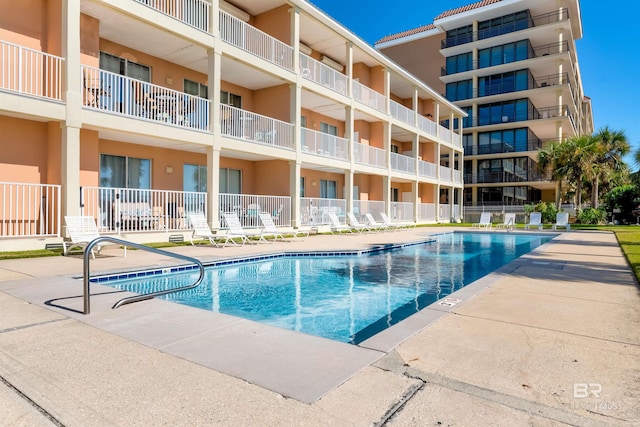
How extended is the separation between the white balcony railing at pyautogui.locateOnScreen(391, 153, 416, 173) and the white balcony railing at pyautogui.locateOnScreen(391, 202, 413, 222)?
2.16 meters

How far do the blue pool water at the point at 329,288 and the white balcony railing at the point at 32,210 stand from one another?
15.6 feet

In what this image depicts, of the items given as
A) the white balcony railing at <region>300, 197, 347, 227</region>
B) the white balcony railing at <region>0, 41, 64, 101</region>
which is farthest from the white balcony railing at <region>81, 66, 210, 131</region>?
the white balcony railing at <region>300, 197, 347, 227</region>

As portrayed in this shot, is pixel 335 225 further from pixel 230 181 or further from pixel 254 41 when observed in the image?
pixel 254 41

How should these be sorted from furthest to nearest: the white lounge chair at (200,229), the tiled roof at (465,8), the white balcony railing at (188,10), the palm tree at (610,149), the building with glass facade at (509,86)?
the tiled roof at (465,8), the building with glass facade at (509,86), the palm tree at (610,149), the white balcony railing at (188,10), the white lounge chair at (200,229)

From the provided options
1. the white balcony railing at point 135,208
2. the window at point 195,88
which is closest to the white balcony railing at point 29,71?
the white balcony railing at point 135,208

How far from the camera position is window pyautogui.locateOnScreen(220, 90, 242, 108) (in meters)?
16.0

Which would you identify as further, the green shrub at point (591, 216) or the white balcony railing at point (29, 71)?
the green shrub at point (591, 216)

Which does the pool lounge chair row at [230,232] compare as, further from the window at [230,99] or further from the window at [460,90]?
the window at [460,90]

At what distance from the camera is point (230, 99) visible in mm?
16406

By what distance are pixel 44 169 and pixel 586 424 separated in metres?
12.6

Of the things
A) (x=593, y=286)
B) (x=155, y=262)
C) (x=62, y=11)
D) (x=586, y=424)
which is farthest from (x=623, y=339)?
(x=62, y=11)

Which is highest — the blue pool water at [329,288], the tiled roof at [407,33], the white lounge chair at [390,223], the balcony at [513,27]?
the tiled roof at [407,33]

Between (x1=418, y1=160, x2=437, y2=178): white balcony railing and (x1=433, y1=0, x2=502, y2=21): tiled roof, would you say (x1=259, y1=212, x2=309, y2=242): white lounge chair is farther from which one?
(x1=433, y1=0, x2=502, y2=21): tiled roof

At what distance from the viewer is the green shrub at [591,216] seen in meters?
26.9
